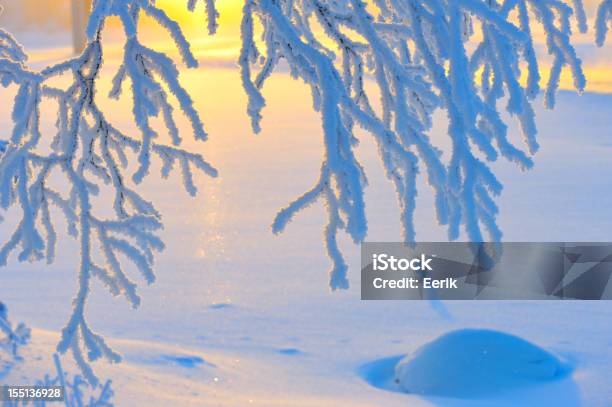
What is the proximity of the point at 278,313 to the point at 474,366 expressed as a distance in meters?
1.74

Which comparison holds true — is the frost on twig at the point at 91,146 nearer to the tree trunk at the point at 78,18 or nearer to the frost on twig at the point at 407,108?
the frost on twig at the point at 407,108

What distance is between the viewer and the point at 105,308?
7.14m

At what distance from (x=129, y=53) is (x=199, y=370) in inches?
125

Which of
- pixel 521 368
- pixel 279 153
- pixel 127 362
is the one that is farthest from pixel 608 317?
pixel 279 153

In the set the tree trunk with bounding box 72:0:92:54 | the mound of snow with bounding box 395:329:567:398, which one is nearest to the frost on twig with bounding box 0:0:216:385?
the mound of snow with bounding box 395:329:567:398

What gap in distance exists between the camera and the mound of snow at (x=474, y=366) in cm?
564

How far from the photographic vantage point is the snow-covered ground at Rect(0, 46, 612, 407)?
5453 millimetres

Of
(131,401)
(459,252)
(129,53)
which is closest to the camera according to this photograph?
(129,53)

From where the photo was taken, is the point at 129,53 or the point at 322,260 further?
the point at 322,260

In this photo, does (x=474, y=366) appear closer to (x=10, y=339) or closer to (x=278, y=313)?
(x=278, y=313)

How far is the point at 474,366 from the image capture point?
19.0ft

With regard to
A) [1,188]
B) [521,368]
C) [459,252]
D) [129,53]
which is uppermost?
[129,53]

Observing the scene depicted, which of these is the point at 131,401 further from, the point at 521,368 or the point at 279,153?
the point at 279,153

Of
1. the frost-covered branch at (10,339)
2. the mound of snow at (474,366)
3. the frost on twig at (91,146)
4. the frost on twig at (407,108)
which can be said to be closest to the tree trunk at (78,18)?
the frost-covered branch at (10,339)
